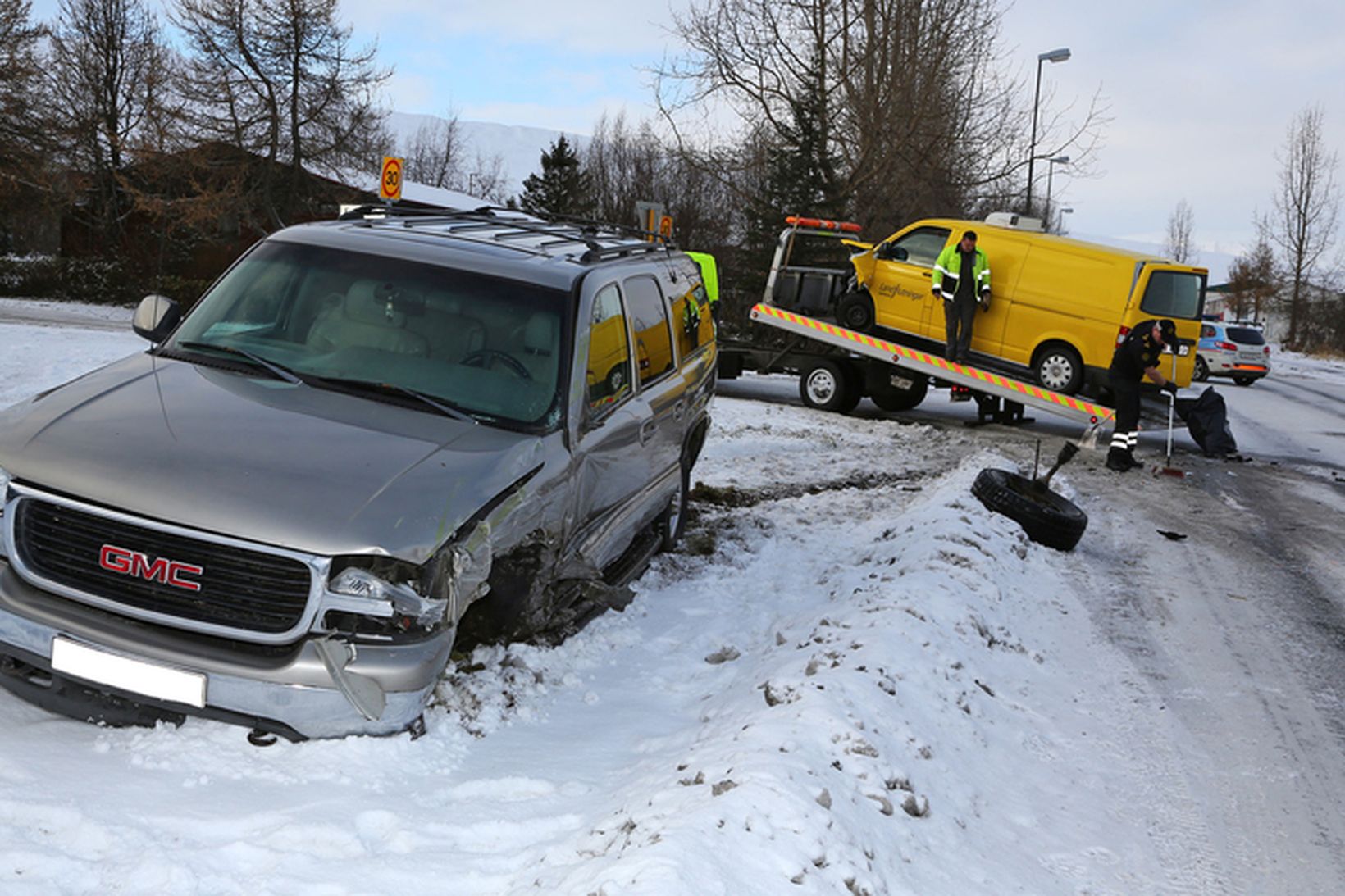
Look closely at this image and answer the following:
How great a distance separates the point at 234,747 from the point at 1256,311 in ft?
233

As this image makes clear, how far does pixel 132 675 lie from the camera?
3.62m

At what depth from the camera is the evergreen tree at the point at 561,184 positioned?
39.4 meters

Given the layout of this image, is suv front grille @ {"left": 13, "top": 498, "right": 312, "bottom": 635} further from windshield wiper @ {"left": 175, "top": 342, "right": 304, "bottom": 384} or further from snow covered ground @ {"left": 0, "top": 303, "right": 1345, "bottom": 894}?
windshield wiper @ {"left": 175, "top": 342, "right": 304, "bottom": 384}

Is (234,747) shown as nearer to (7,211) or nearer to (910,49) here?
(910,49)

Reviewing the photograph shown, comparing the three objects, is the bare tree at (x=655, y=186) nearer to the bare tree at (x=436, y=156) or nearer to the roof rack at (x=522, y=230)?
the roof rack at (x=522, y=230)

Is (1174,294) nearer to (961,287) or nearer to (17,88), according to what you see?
(961,287)

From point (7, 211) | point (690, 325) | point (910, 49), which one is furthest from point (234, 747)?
point (7, 211)

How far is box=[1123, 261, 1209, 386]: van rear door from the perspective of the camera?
14109 millimetres

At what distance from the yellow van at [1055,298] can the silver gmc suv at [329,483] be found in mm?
10002

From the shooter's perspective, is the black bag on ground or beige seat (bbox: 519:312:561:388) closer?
beige seat (bbox: 519:312:561:388)

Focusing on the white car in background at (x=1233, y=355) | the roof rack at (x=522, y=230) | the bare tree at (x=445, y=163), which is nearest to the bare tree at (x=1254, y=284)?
the white car in background at (x=1233, y=355)

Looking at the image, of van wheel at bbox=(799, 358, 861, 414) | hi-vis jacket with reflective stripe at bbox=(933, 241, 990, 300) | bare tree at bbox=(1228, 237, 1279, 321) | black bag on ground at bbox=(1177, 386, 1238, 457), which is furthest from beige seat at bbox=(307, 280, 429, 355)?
bare tree at bbox=(1228, 237, 1279, 321)

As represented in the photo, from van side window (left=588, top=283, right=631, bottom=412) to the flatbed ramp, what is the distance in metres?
9.21

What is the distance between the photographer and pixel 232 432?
4.05m
